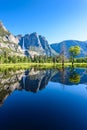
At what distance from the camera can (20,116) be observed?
1986cm

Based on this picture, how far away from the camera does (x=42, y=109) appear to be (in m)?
22.8

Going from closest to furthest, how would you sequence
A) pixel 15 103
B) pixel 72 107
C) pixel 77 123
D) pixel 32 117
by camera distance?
pixel 77 123, pixel 32 117, pixel 72 107, pixel 15 103

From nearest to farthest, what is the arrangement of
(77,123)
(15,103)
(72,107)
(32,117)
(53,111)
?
(77,123) → (32,117) → (53,111) → (72,107) → (15,103)

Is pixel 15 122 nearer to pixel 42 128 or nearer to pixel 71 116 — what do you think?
pixel 42 128

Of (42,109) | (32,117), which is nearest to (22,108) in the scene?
(42,109)

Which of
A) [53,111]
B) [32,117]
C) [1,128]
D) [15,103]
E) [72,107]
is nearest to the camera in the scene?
[1,128]

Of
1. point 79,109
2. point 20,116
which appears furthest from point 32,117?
point 79,109

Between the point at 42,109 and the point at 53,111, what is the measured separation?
1.44 meters

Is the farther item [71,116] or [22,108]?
[22,108]

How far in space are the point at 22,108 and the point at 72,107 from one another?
20.2 feet

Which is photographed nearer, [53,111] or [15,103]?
[53,111]

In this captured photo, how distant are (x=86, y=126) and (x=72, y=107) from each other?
6.83 meters

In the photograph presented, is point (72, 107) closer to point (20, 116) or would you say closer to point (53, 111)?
point (53, 111)

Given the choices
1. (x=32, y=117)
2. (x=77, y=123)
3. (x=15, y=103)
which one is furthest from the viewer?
(x=15, y=103)
